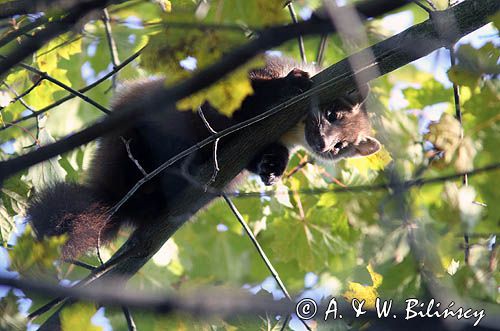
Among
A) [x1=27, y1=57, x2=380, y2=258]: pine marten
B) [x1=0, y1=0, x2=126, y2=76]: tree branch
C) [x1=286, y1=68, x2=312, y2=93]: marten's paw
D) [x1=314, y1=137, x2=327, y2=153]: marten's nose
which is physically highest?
[x1=0, y1=0, x2=126, y2=76]: tree branch

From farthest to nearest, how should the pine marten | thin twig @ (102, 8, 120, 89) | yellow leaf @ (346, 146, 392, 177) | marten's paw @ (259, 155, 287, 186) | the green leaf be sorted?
marten's paw @ (259, 155, 287, 186), yellow leaf @ (346, 146, 392, 177), thin twig @ (102, 8, 120, 89), the pine marten, the green leaf

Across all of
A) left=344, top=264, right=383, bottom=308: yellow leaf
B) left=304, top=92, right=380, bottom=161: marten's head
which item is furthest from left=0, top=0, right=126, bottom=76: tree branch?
left=304, top=92, right=380, bottom=161: marten's head

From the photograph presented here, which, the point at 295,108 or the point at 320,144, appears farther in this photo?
the point at 320,144

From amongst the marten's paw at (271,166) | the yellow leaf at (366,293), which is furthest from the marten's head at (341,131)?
the yellow leaf at (366,293)

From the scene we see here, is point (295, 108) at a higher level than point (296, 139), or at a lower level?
higher

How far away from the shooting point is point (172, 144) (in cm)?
598

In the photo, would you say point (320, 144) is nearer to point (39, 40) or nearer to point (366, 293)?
point (366, 293)

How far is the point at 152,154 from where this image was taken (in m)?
5.98

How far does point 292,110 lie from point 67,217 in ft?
6.98

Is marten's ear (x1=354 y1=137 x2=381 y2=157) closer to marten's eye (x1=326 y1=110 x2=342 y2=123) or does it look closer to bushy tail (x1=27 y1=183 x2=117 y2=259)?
marten's eye (x1=326 y1=110 x2=342 y2=123)

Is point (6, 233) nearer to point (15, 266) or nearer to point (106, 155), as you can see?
point (106, 155)

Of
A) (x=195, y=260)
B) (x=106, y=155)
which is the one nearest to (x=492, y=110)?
(x=106, y=155)

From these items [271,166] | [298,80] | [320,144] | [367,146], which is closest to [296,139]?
[320,144]

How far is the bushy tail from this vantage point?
5.21 meters
